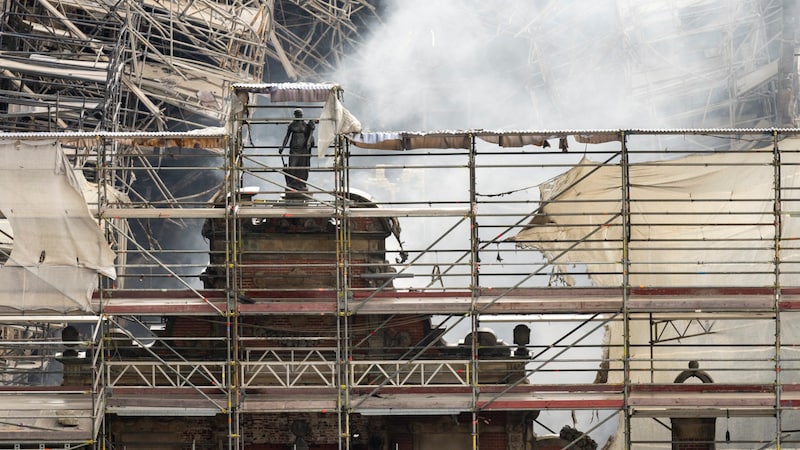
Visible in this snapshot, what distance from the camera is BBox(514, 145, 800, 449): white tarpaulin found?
99.8 ft

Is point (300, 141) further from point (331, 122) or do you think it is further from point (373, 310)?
point (373, 310)

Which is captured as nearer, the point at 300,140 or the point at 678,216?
the point at 300,140

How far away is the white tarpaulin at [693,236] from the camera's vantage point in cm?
3042

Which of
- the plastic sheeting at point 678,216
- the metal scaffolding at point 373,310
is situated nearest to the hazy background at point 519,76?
the plastic sheeting at point 678,216

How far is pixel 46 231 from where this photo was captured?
2497cm

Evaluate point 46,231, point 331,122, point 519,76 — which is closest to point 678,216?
point 331,122

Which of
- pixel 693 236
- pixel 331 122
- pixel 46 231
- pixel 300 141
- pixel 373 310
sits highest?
pixel 300 141

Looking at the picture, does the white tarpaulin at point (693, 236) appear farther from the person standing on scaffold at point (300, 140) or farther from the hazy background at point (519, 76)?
the hazy background at point (519, 76)

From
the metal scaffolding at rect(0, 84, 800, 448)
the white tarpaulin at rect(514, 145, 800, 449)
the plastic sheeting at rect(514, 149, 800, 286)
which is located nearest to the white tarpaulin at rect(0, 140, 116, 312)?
the metal scaffolding at rect(0, 84, 800, 448)

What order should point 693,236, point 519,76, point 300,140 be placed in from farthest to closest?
point 519,76 < point 693,236 < point 300,140

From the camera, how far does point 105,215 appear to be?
25.0 metres

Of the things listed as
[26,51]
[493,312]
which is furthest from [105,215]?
[26,51]

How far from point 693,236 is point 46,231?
49.3 feet

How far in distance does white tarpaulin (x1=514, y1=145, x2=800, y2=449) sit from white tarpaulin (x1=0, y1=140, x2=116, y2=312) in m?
9.62
